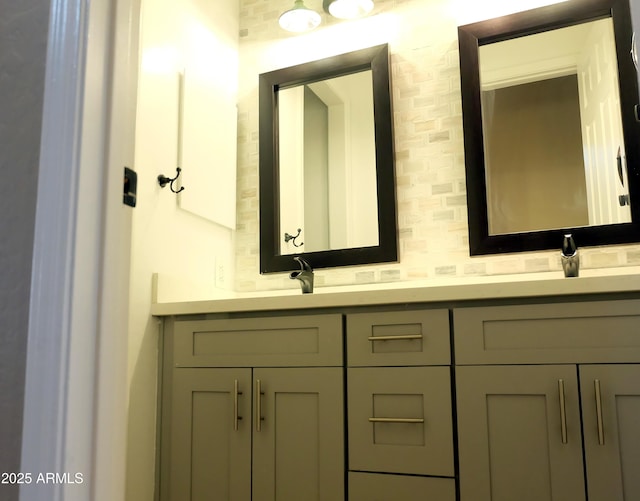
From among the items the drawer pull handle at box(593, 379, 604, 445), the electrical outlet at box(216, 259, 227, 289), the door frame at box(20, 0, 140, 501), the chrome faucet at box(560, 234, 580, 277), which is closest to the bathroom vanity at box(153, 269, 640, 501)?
the drawer pull handle at box(593, 379, 604, 445)

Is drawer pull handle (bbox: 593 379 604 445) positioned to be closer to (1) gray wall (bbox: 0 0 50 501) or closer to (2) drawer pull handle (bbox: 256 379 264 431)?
(2) drawer pull handle (bbox: 256 379 264 431)

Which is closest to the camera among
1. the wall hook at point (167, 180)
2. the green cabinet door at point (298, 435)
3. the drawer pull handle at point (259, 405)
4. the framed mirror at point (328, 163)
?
the green cabinet door at point (298, 435)

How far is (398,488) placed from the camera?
1.66 meters

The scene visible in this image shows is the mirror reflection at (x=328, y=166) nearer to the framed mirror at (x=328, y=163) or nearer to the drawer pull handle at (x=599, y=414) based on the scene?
the framed mirror at (x=328, y=163)

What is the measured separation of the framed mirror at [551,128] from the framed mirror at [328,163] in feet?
1.17

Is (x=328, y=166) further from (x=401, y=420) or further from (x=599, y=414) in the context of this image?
(x=599, y=414)

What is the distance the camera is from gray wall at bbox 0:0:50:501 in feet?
2.54

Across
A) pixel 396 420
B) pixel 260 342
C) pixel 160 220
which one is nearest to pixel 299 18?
pixel 160 220

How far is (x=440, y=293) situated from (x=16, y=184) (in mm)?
1188

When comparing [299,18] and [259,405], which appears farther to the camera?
[299,18]

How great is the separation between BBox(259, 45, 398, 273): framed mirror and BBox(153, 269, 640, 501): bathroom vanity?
598 millimetres

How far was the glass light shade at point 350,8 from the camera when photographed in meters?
2.48

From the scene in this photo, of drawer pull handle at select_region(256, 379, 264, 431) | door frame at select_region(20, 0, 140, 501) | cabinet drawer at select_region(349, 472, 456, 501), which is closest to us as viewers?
door frame at select_region(20, 0, 140, 501)

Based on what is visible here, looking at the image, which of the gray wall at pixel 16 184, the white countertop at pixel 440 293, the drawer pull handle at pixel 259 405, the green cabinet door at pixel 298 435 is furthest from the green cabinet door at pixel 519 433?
the gray wall at pixel 16 184
